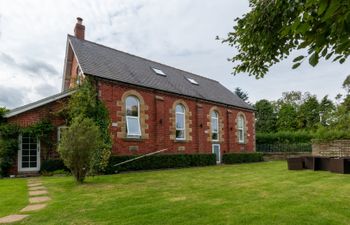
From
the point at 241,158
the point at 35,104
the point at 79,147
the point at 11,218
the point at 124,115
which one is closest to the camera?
the point at 11,218

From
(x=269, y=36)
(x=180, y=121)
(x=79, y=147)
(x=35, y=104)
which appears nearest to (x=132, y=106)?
(x=180, y=121)

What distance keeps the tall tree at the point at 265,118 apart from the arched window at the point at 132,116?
31.1 metres

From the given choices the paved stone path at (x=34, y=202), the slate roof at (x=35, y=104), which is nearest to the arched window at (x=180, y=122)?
the slate roof at (x=35, y=104)

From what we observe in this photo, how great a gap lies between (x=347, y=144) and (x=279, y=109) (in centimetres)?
3176

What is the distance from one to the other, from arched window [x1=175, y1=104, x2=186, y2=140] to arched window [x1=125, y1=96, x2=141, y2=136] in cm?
329

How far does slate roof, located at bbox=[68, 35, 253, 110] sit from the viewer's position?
15.4 metres

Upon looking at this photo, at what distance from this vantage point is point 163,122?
17.3m

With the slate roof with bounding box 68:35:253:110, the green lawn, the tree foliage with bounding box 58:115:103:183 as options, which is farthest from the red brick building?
the green lawn

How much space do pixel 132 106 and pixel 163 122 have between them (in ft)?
7.80

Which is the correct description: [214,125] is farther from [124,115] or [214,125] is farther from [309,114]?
[309,114]

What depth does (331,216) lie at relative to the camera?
15.7 ft

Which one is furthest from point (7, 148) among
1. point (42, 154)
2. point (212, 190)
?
point (212, 190)

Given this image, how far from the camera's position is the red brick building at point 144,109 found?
13992 mm

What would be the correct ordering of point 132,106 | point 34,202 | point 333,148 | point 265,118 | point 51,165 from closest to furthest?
point 34,202, point 51,165, point 333,148, point 132,106, point 265,118
